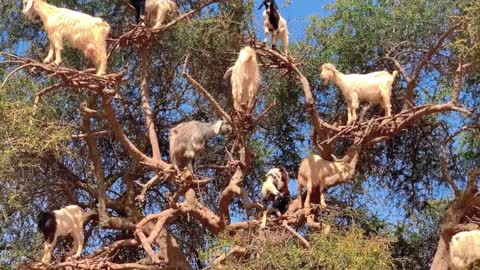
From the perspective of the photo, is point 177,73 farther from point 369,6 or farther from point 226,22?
point 369,6

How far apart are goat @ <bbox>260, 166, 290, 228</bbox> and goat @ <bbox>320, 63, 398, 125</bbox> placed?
0.87m

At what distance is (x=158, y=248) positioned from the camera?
308 inches

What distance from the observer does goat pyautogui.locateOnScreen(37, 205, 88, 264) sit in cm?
697

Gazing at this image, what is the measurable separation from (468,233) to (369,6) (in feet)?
11.2

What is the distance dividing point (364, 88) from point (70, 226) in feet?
9.31

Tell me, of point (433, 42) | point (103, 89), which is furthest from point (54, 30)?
point (433, 42)

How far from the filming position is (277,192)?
291 inches

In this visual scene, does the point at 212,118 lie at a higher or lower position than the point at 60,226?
higher

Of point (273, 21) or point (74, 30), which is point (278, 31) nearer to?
point (273, 21)

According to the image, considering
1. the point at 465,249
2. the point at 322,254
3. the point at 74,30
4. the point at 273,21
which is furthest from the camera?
the point at 273,21

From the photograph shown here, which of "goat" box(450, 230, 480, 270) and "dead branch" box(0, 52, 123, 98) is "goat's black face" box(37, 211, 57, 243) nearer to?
"dead branch" box(0, 52, 123, 98)

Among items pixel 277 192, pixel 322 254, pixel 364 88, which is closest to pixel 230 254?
pixel 322 254

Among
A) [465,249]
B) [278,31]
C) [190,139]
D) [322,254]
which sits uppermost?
[278,31]

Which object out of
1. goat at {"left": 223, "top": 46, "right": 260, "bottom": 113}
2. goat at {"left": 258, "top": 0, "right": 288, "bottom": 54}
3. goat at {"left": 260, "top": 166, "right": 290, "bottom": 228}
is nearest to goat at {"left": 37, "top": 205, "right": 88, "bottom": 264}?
goat at {"left": 260, "top": 166, "right": 290, "bottom": 228}
